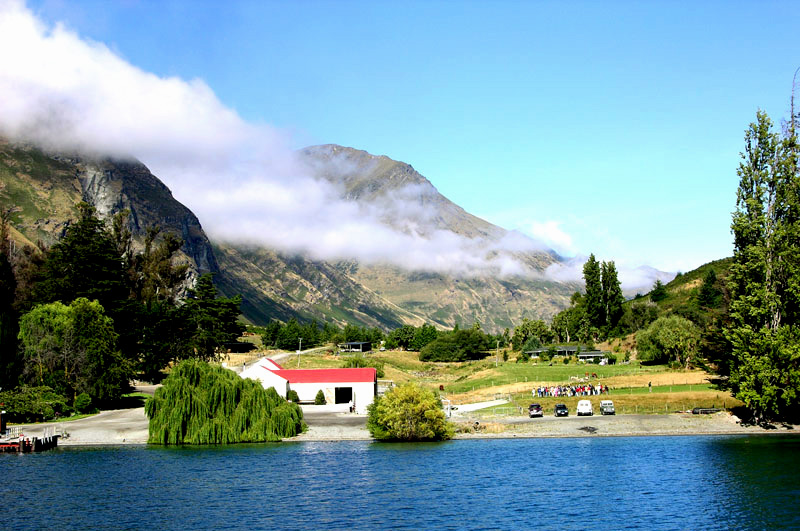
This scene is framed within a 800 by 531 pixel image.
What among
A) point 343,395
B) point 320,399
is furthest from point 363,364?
point 320,399

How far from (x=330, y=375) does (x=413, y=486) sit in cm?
4757

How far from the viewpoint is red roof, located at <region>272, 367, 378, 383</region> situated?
88.4 meters

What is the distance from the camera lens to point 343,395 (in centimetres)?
9200

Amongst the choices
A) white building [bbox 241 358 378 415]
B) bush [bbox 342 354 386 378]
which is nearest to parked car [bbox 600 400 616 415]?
white building [bbox 241 358 378 415]

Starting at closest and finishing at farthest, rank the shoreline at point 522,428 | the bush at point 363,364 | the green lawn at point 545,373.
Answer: the shoreline at point 522,428 < the green lawn at point 545,373 < the bush at point 363,364

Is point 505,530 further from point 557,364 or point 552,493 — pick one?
point 557,364

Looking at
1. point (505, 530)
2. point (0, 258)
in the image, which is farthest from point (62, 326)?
point (505, 530)

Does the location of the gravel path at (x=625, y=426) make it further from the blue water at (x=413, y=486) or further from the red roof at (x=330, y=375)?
the red roof at (x=330, y=375)

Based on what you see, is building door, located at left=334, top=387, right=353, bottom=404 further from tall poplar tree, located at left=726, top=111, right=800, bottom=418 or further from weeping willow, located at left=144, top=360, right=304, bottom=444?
tall poplar tree, located at left=726, top=111, right=800, bottom=418

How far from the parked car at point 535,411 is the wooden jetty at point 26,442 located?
46.7 meters

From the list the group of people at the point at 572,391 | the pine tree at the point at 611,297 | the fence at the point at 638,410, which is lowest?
the fence at the point at 638,410

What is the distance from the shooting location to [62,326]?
79625mm

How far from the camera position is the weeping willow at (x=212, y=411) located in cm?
5925

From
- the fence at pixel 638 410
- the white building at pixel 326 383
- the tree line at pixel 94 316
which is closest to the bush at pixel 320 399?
the white building at pixel 326 383
